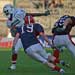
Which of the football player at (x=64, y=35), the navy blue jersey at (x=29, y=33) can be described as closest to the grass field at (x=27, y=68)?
the football player at (x=64, y=35)

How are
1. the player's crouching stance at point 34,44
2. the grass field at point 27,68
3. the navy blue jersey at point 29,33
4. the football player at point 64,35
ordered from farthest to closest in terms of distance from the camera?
1. the football player at point 64,35
2. the grass field at point 27,68
3. the navy blue jersey at point 29,33
4. the player's crouching stance at point 34,44

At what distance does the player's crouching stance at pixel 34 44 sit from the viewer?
35.2ft

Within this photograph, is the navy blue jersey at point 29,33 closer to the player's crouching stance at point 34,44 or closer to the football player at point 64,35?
the player's crouching stance at point 34,44

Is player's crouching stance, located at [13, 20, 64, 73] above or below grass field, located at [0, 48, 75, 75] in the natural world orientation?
above

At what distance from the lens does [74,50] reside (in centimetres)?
1201

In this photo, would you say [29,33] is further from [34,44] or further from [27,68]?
[27,68]

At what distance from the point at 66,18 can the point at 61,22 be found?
0.35 m

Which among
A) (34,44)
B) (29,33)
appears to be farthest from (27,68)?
(34,44)

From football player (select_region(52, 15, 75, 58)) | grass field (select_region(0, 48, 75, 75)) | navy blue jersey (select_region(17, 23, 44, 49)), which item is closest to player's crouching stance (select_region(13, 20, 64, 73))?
navy blue jersey (select_region(17, 23, 44, 49))

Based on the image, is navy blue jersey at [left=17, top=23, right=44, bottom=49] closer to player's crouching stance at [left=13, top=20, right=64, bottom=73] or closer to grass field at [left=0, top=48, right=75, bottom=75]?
player's crouching stance at [left=13, top=20, right=64, bottom=73]

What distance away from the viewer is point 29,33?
11.1 meters

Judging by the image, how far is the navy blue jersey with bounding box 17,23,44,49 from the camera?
11.0 meters

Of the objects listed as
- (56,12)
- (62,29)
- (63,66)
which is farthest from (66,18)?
(56,12)

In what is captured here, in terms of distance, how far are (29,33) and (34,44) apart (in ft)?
1.17
